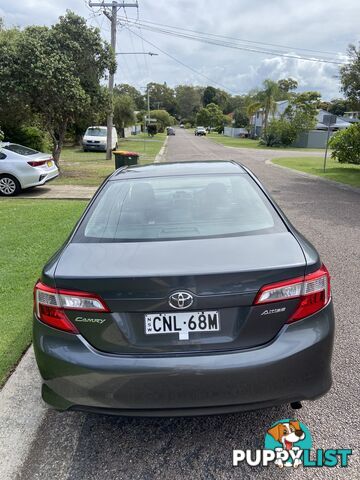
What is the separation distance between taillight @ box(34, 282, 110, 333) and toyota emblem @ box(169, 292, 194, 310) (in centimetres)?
34

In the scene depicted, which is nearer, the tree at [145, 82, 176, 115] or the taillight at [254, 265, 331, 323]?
the taillight at [254, 265, 331, 323]

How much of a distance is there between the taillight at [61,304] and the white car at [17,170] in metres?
9.67

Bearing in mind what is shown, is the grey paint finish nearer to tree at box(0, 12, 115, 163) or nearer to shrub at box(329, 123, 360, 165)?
tree at box(0, 12, 115, 163)

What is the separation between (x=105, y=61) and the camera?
15.1 meters

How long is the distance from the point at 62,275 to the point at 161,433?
1.20m

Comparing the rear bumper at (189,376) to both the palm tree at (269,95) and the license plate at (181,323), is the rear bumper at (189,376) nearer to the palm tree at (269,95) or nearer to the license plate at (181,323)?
the license plate at (181,323)

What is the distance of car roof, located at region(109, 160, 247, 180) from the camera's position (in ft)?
11.2

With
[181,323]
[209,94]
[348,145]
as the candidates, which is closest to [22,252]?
[181,323]

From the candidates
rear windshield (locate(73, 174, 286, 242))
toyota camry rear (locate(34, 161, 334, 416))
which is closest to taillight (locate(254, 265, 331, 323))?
toyota camry rear (locate(34, 161, 334, 416))

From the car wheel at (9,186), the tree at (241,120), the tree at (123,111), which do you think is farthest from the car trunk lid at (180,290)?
the tree at (241,120)

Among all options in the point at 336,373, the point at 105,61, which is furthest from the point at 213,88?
the point at 336,373

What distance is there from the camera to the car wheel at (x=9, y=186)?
36.5 feet

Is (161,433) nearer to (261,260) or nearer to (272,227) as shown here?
(261,260)

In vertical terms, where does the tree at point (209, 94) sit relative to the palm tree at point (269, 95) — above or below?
above
